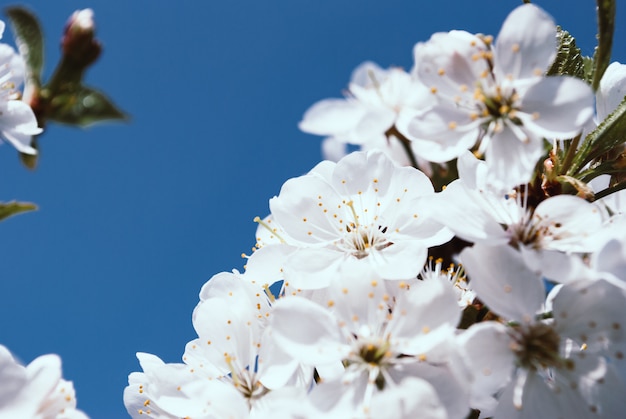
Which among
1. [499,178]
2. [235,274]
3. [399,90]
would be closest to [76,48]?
[235,274]

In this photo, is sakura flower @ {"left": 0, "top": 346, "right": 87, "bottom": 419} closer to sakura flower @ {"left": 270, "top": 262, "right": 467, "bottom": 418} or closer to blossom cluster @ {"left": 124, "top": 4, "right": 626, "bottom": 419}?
blossom cluster @ {"left": 124, "top": 4, "right": 626, "bottom": 419}

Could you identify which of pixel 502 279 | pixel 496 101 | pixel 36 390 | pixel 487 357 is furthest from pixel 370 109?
pixel 36 390

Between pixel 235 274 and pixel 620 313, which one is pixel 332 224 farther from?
pixel 620 313

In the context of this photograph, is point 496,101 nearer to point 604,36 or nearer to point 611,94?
point 604,36

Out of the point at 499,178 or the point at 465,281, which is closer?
the point at 499,178

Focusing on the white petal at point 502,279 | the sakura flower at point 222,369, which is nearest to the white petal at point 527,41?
the white petal at point 502,279
